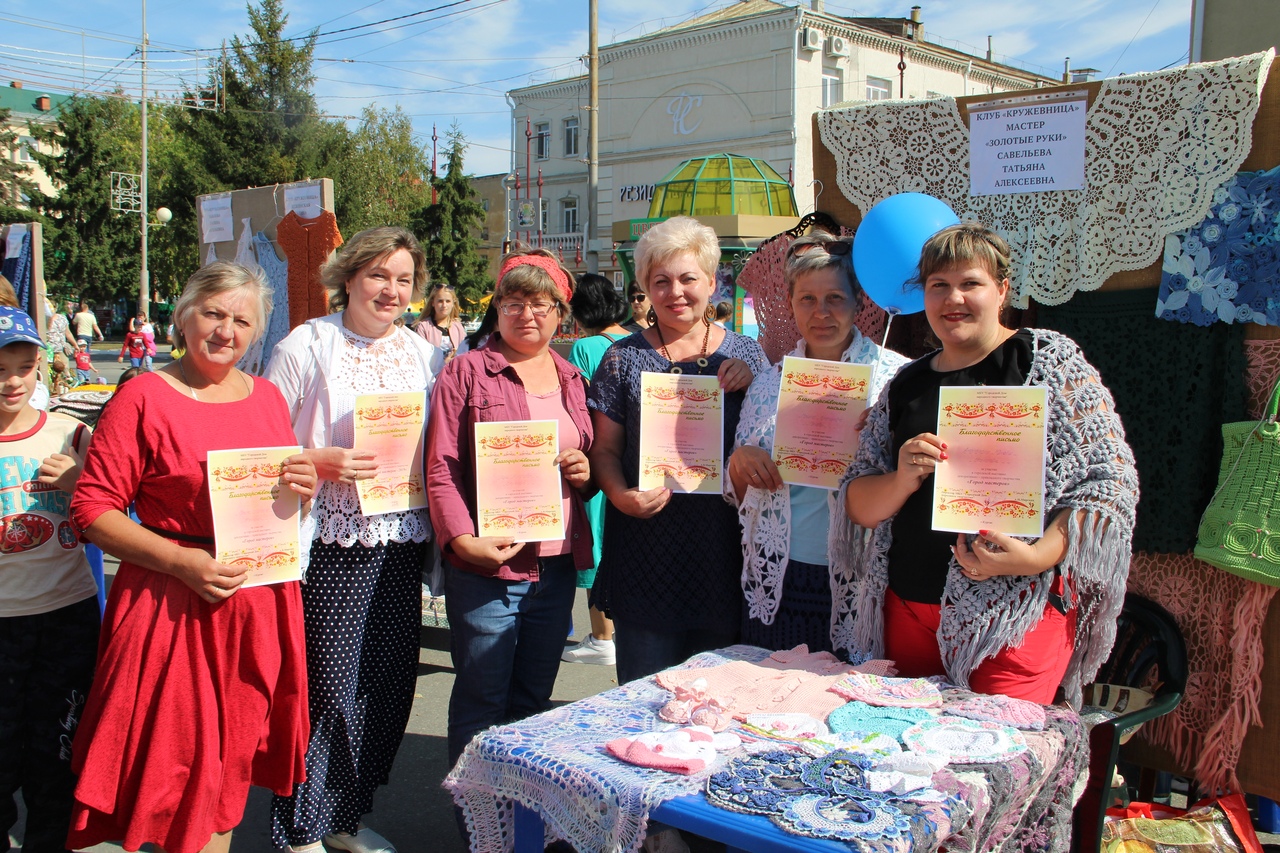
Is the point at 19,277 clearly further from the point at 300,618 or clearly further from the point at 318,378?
the point at 300,618

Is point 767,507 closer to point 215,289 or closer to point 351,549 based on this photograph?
point 351,549

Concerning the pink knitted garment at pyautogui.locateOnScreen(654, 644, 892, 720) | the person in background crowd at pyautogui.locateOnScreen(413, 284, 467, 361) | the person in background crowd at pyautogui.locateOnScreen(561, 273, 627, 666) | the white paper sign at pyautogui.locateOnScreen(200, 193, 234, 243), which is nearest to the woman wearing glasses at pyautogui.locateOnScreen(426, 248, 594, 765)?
the pink knitted garment at pyautogui.locateOnScreen(654, 644, 892, 720)

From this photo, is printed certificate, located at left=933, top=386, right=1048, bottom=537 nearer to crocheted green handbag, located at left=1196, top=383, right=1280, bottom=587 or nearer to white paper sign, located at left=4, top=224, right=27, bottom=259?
crocheted green handbag, located at left=1196, top=383, right=1280, bottom=587

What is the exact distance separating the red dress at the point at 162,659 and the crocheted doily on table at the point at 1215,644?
295 cm

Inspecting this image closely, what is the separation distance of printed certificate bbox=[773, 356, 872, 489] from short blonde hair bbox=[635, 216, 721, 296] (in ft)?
1.64

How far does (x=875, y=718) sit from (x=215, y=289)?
2.02 meters

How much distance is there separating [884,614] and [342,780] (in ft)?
6.06

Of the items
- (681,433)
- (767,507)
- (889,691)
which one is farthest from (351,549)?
(889,691)

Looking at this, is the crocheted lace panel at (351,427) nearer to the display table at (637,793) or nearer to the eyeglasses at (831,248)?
the display table at (637,793)

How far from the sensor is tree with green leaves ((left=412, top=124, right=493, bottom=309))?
3494 cm

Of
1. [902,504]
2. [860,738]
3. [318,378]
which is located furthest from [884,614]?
[318,378]

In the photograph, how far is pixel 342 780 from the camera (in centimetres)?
299

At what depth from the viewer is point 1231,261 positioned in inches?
115

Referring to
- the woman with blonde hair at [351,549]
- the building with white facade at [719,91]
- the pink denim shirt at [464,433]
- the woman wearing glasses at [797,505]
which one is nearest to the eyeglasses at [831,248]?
the woman wearing glasses at [797,505]
